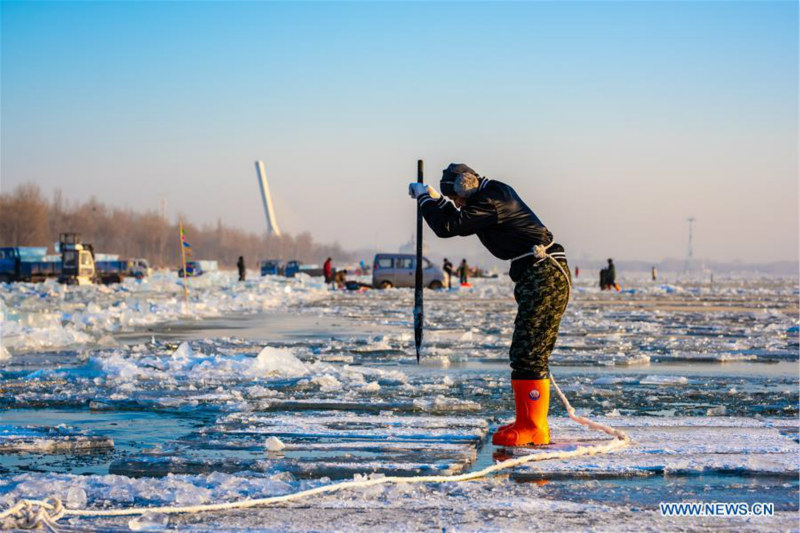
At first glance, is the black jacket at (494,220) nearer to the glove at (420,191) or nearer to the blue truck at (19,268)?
the glove at (420,191)

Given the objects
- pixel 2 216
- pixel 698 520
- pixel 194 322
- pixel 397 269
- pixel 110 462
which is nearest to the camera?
pixel 698 520

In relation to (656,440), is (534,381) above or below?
above

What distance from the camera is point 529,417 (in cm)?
578

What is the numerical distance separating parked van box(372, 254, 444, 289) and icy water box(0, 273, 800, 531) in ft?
103

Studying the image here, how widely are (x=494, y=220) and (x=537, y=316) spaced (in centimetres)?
63

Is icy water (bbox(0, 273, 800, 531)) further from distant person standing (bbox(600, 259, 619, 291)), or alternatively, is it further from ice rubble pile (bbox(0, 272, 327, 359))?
distant person standing (bbox(600, 259, 619, 291))

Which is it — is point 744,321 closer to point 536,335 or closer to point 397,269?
point 536,335

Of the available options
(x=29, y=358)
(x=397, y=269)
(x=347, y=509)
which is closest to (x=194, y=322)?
(x=29, y=358)

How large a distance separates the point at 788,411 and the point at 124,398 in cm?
538

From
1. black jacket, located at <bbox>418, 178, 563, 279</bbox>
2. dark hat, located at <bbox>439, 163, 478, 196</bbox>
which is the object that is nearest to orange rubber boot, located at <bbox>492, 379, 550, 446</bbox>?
black jacket, located at <bbox>418, 178, 563, 279</bbox>

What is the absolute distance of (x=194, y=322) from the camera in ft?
69.0

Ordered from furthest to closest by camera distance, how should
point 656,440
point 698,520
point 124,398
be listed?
point 124,398
point 656,440
point 698,520

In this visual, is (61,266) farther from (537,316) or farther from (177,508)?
(177,508)

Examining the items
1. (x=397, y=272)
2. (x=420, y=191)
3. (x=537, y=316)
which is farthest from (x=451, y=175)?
(x=397, y=272)
